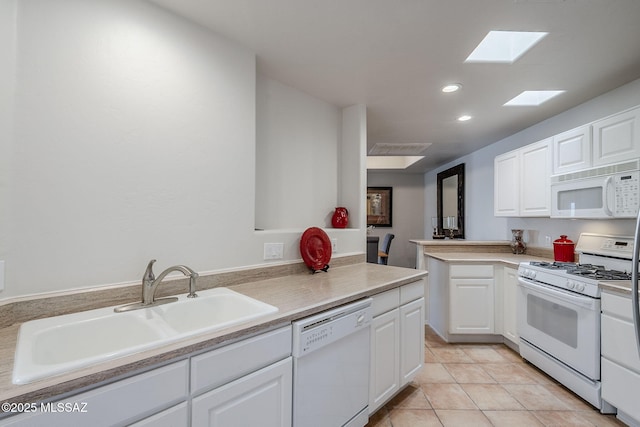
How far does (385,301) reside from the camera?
1802 mm

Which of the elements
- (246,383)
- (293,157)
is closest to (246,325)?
(246,383)

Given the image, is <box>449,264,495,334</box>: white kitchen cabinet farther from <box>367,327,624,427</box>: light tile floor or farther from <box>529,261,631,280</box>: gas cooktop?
<box>529,261,631,280</box>: gas cooktop

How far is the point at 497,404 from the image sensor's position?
1988 mm

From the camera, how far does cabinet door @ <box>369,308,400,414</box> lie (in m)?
1.72

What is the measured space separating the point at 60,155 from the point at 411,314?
7.22 ft

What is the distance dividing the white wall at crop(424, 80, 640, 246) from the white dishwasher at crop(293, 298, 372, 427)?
7.93ft

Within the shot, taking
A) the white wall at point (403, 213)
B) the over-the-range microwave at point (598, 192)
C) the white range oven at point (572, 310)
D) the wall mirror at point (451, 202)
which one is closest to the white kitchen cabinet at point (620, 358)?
the white range oven at point (572, 310)

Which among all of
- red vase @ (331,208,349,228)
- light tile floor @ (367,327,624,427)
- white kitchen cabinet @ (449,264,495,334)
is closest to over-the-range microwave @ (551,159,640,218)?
white kitchen cabinet @ (449,264,495,334)

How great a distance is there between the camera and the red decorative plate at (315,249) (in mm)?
2064

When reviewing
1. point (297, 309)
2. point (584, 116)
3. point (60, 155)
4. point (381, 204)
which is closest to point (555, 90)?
point (584, 116)

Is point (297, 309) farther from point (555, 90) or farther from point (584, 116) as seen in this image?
point (584, 116)

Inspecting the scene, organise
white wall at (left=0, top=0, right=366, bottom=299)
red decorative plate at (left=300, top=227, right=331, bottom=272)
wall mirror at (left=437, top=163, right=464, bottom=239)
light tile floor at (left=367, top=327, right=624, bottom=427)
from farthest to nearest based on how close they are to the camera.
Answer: wall mirror at (left=437, top=163, right=464, bottom=239) → red decorative plate at (left=300, top=227, right=331, bottom=272) → light tile floor at (left=367, top=327, right=624, bottom=427) → white wall at (left=0, top=0, right=366, bottom=299)

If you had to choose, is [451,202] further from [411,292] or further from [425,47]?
[425,47]

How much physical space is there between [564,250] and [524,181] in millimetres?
787
